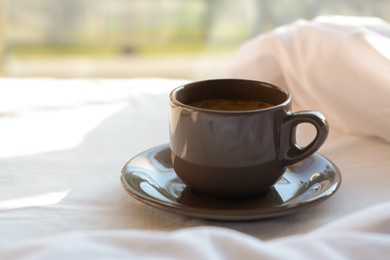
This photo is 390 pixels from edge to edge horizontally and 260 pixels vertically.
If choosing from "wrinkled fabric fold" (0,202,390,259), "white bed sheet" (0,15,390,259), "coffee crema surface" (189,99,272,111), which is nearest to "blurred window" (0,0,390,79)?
"white bed sheet" (0,15,390,259)

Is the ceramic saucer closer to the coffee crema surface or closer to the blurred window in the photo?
the coffee crema surface

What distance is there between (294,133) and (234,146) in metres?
0.07

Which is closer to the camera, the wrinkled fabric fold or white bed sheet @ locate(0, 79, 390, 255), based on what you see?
the wrinkled fabric fold

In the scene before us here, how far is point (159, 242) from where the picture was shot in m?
0.43

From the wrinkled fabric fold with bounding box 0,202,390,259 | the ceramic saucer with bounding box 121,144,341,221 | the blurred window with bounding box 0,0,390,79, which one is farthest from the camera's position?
the blurred window with bounding box 0,0,390,79

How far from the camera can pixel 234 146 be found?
56cm

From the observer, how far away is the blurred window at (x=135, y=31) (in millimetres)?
1975

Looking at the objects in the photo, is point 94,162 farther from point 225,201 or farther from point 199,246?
point 199,246

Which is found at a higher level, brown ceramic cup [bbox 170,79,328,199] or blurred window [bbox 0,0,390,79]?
Answer: brown ceramic cup [bbox 170,79,328,199]

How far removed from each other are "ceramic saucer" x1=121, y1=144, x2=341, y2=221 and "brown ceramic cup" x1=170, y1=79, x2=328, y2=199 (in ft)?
0.04

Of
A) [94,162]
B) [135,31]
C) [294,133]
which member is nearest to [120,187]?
[94,162]

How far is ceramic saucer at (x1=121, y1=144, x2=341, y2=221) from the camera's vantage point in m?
0.55

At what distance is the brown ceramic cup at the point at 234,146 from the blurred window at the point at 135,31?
142 centimetres

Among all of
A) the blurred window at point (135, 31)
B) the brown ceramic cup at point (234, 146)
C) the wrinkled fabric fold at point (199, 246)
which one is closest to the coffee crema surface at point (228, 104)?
the brown ceramic cup at point (234, 146)
